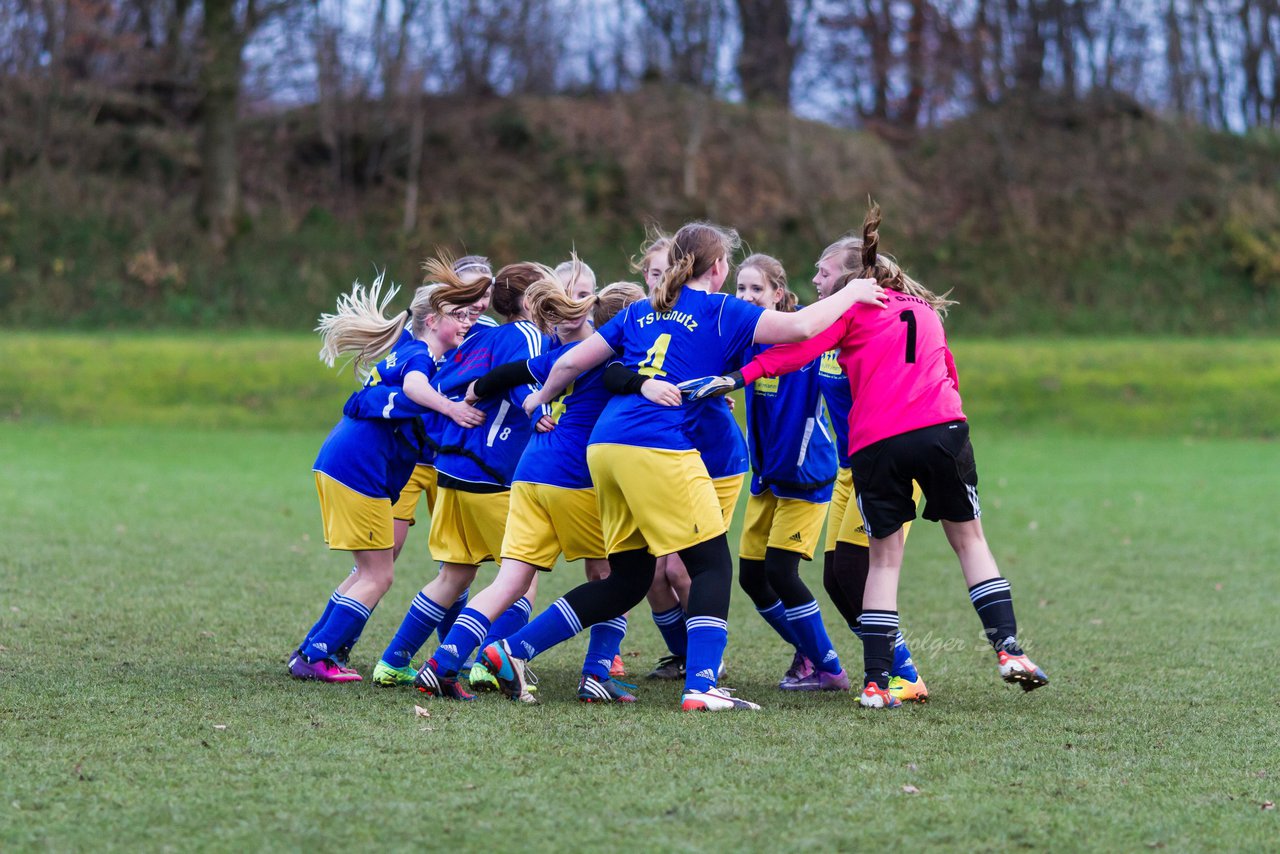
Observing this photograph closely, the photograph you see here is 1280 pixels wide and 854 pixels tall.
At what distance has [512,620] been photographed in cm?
551

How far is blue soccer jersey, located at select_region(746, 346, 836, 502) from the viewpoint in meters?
5.40

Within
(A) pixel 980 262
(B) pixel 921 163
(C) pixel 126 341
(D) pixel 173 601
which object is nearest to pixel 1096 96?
(B) pixel 921 163

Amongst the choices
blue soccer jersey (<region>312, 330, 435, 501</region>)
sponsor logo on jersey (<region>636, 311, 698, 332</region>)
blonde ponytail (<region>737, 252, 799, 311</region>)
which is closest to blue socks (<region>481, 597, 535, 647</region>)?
blue soccer jersey (<region>312, 330, 435, 501</region>)

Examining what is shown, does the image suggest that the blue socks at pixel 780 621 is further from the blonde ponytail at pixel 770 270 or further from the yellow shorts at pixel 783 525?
the blonde ponytail at pixel 770 270

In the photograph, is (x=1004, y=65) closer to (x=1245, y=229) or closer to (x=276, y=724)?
(x=1245, y=229)

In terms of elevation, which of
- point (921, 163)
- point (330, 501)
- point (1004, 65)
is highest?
point (1004, 65)

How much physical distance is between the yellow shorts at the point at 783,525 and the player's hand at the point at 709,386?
0.75 metres

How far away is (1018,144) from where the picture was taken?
31.1 m

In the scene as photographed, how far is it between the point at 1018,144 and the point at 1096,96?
2.76 m

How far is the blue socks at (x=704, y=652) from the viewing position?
16.0 feet

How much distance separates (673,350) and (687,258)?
346mm

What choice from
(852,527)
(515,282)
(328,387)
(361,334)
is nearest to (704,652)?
(852,527)

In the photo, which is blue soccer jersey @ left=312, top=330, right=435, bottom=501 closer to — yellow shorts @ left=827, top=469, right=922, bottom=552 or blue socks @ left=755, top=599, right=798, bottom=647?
blue socks @ left=755, top=599, right=798, bottom=647

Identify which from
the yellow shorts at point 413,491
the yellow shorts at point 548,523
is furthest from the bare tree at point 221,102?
the yellow shorts at point 548,523
